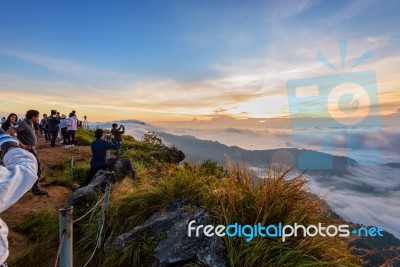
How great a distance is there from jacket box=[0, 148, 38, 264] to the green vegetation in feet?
10.1

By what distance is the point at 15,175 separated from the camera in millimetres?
2070

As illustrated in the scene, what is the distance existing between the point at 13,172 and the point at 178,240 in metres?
3.25

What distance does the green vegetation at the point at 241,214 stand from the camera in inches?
168

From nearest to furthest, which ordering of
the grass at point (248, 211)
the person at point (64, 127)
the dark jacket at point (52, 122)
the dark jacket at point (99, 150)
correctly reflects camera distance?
the grass at point (248, 211)
the dark jacket at point (99, 150)
the dark jacket at point (52, 122)
the person at point (64, 127)

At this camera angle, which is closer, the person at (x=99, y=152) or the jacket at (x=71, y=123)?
the person at (x=99, y=152)

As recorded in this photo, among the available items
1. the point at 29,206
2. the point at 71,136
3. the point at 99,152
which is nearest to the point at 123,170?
the point at 99,152

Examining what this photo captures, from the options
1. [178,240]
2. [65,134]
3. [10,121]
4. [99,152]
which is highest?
[10,121]

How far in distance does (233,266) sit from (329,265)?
4.56 ft

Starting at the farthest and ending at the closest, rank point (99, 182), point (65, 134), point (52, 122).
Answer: point (65, 134), point (52, 122), point (99, 182)

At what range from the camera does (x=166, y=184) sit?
255 inches

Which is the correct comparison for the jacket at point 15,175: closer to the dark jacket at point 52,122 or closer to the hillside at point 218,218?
the hillside at point 218,218

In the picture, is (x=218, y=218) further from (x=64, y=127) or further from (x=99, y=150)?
(x=64, y=127)

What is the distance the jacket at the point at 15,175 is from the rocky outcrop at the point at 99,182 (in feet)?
20.7

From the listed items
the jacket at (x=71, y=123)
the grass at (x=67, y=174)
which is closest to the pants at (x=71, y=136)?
the jacket at (x=71, y=123)
